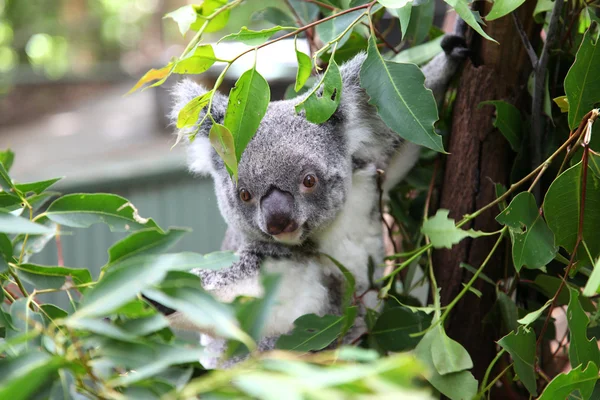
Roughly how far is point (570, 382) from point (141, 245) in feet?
2.21

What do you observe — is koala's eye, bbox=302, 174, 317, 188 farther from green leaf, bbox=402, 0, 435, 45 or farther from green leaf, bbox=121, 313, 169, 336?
green leaf, bbox=121, 313, 169, 336

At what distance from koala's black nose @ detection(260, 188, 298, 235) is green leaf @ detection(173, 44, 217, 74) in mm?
459

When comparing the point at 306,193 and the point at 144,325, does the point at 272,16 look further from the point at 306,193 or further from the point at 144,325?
the point at 144,325

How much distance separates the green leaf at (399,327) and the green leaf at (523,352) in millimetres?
284

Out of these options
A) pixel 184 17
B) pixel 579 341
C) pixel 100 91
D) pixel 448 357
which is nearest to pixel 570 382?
pixel 579 341

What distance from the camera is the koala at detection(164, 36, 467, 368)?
160 cm

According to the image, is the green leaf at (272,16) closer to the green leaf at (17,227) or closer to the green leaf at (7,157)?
the green leaf at (7,157)

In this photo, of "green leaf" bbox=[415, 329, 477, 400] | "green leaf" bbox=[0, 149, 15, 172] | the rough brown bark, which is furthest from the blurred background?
"green leaf" bbox=[415, 329, 477, 400]

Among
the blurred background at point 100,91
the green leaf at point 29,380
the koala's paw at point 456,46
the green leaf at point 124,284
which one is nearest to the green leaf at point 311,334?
the green leaf at point 124,284

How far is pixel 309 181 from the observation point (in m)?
1.62

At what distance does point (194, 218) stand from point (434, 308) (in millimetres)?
3947

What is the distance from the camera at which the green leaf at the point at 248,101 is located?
3.81ft

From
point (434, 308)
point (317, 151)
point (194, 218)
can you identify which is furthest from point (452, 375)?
point (194, 218)

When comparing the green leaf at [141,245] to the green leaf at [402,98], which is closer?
the green leaf at [141,245]
